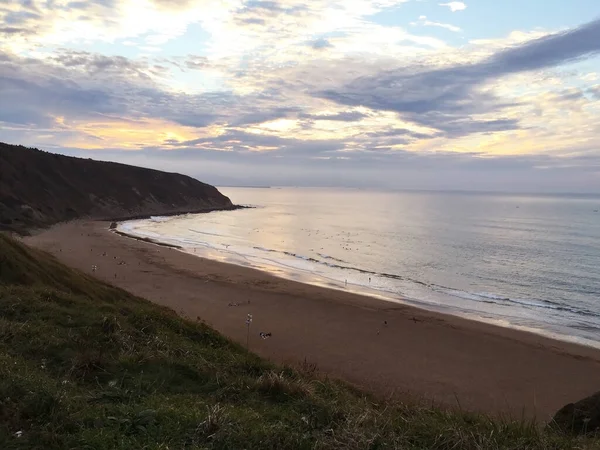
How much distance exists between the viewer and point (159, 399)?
558cm

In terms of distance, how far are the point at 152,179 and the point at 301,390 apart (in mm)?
103727

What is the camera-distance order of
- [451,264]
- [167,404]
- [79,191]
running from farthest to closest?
[79,191]
[451,264]
[167,404]

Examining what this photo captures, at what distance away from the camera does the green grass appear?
4508 mm

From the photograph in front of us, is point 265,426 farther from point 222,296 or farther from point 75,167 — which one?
point 75,167

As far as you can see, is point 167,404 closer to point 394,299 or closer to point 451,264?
point 394,299

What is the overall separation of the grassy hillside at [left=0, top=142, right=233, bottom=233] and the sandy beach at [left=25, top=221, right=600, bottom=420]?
32.6 m

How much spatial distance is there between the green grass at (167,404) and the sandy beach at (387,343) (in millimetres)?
2977

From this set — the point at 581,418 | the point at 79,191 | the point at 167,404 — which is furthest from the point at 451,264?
the point at 79,191

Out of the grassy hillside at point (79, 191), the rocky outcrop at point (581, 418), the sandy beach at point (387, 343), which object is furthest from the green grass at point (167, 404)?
the grassy hillside at point (79, 191)

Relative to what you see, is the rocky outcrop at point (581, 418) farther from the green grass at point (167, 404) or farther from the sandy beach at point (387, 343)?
the green grass at point (167, 404)

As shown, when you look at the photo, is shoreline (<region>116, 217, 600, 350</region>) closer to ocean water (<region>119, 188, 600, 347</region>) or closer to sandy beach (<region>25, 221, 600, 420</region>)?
ocean water (<region>119, 188, 600, 347</region>)

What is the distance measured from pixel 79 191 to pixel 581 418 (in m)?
82.5

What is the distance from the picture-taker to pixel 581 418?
698 centimetres

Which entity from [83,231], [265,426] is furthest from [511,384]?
[83,231]
